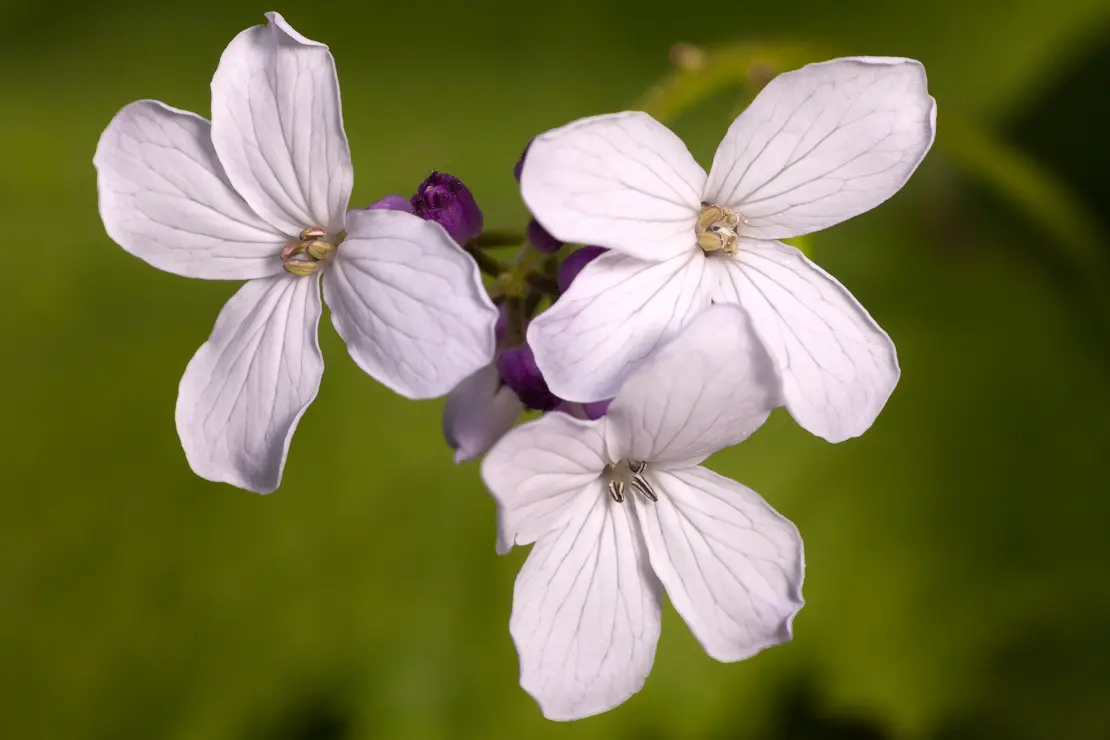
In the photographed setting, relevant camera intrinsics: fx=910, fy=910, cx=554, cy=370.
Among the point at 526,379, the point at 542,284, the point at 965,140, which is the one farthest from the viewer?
the point at 965,140

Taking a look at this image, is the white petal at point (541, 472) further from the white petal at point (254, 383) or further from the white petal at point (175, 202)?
the white petal at point (175, 202)

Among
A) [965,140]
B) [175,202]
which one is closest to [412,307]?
[175,202]

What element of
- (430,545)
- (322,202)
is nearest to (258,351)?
(322,202)

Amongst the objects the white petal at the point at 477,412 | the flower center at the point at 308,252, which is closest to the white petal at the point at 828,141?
the white petal at the point at 477,412

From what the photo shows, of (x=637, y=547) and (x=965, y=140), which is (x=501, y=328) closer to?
(x=637, y=547)

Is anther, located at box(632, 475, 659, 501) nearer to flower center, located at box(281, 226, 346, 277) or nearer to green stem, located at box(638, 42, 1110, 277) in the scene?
flower center, located at box(281, 226, 346, 277)

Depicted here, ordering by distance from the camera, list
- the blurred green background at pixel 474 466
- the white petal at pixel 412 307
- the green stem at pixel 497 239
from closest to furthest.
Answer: the white petal at pixel 412 307 < the green stem at pixel 497 239 < the blurred green background at pixel 474 466

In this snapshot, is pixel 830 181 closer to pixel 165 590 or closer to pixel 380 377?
pixel 380 377
